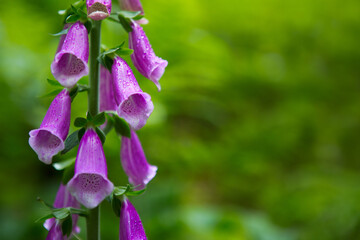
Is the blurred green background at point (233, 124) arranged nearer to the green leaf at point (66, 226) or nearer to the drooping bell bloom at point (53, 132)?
the green leaf at point (66, 226)

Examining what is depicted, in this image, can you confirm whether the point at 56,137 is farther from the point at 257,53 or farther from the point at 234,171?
the point at 257,53

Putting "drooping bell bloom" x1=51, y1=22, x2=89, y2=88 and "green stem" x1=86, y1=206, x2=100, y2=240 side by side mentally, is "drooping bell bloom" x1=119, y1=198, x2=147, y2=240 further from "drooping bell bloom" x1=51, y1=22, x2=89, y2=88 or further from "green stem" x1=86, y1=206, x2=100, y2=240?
"drooping bell bloom" x1=51, y1=22, x2=89, y2=88

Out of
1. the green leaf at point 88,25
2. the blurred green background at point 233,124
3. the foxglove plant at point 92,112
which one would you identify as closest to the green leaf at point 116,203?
the foxglove plant at point 92,112

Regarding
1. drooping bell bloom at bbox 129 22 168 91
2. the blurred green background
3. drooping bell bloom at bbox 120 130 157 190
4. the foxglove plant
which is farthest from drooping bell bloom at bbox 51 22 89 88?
the blurred green background

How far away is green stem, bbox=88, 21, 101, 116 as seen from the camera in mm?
885

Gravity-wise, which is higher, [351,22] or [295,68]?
[351,22]

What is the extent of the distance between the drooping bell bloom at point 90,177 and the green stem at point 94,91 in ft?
0.28

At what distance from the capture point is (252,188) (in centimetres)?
299

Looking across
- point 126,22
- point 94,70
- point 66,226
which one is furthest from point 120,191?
point 126,22

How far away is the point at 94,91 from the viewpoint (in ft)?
2.89

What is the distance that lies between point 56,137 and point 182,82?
79.1 inches

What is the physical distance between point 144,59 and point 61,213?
1.20 feet

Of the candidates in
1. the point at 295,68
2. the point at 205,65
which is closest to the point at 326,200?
the point at 205,65

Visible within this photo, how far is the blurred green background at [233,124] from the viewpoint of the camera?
2264 mm
